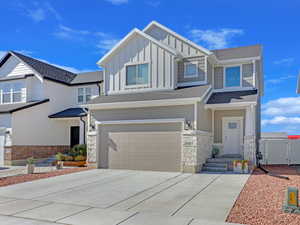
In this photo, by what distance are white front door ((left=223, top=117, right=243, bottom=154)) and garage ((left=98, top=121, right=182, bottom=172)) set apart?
4072 mm

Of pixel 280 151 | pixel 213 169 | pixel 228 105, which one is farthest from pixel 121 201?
pixel 280 151

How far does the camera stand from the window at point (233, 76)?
1657 cm

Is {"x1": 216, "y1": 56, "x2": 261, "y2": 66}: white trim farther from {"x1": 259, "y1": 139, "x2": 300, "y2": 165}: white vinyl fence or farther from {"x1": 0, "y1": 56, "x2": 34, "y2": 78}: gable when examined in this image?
{"x1": 0, "y1": 56, "x2": 34, "y2": 78}: gable

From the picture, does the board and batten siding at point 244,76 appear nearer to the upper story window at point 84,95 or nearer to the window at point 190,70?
the window at point 190,70

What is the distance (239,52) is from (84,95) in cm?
1245

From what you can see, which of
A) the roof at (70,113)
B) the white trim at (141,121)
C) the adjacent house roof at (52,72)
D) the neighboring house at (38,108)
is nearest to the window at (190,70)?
the white trim at (141,121)

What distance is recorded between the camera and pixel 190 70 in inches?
649

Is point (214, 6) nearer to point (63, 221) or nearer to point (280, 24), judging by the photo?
point (280, 24)

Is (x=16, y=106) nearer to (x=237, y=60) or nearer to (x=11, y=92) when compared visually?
(x=11, y=92)

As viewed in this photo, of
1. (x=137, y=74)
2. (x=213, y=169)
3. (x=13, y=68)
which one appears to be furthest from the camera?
(x=13, y=68)

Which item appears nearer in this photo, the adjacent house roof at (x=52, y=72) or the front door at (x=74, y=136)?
the adjacent house roof at (x=52, y=72)

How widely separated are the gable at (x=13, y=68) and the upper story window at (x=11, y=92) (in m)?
0.84

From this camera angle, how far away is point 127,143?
47.7 feet

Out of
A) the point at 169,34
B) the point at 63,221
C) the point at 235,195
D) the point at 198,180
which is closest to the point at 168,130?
the point at 198,180
